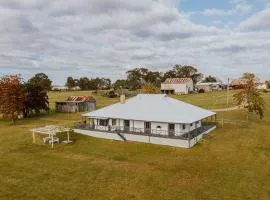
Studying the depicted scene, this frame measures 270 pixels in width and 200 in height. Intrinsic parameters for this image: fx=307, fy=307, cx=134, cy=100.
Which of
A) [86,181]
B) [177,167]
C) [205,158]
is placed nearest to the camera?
[86,181]

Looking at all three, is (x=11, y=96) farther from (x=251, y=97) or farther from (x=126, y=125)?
(x=251, y=97)

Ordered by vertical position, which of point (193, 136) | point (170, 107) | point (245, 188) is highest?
point (170, 107)

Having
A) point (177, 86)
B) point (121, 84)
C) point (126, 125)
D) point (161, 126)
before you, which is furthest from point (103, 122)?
point (121, 84)

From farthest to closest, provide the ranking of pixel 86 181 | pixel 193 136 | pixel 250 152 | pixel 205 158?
pixel 193 136 < pixel 250 152 < pixel 205 158 < pixel 86 181

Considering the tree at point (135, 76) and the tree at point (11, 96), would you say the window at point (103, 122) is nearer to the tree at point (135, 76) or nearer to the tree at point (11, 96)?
the tree at point (11, 96)

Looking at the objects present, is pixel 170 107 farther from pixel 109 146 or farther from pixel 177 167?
pixel 177 167

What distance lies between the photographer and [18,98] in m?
59.4

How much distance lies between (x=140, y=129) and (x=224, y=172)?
602 inches

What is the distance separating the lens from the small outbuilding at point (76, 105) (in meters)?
72.4

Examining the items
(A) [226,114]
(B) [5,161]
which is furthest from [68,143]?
(A) [226,114]

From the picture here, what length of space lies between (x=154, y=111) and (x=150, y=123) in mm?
1998

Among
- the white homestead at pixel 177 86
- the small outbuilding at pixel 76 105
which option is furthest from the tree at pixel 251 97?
the white homestead at pixel 177 86

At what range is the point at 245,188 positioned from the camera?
23859 millimetres

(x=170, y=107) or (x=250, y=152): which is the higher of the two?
(x=170, y=107)
